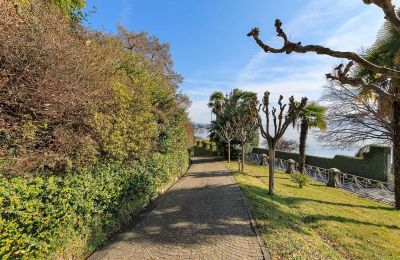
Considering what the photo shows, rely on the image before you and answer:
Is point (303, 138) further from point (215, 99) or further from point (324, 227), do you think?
point (215, 99)

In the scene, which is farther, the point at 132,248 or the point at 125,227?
the point at 125,227

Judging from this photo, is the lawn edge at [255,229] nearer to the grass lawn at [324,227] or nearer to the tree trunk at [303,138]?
the grass lawn at [324,227]

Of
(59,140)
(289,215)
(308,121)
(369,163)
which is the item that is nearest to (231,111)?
(308,121)

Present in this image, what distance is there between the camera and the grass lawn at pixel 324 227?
5.69 m

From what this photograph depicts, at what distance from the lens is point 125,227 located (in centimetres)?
702

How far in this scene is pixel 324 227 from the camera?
768cm

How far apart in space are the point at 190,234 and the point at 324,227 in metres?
4.51

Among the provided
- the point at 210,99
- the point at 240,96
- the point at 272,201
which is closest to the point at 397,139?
the point at 272,201

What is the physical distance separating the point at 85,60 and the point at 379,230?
34.4 ft

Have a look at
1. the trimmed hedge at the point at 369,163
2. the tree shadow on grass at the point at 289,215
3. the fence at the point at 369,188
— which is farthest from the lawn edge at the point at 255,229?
the trimmed hedge at the point at 369,163

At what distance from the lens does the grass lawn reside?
224 inches

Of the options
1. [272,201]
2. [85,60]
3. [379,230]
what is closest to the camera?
[85,60]

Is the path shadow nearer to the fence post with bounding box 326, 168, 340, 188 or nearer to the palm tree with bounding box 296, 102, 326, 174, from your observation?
the fence post with bounding box 326, 168, 340, 188

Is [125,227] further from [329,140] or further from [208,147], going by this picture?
[208,147]
